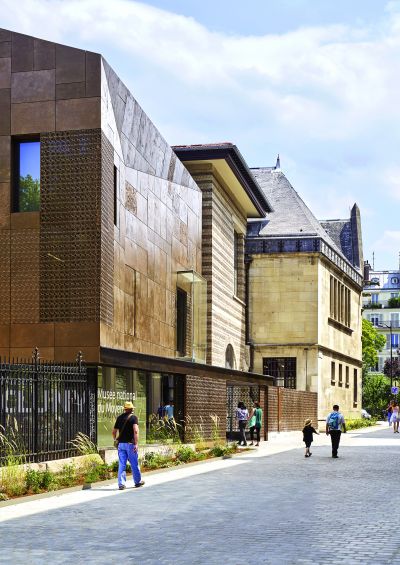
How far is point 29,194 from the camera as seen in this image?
2644 cm

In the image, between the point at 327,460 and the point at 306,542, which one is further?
the point at 327,460

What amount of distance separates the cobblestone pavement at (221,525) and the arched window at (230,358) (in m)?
29.0

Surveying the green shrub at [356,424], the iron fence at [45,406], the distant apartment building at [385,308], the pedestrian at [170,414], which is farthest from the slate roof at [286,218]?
the distant apartment building at [385,308]

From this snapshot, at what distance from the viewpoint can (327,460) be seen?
2800 cm

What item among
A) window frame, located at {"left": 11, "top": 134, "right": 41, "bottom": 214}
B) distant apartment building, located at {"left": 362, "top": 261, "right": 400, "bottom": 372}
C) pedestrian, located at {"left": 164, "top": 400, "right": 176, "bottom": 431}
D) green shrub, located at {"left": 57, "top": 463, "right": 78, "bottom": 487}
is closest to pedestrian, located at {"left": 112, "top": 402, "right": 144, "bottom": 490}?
green shrub, located at {"left": 57, "top": 463, "right": 78, "bottom": 487}

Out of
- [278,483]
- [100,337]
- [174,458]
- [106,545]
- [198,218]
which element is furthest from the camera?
[198,218]

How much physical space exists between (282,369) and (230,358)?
21.6ft

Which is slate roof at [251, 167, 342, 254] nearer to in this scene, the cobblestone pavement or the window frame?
the window frame

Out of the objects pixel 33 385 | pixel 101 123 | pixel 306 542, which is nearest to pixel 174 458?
pixel 33 385

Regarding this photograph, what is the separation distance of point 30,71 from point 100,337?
7.56 meters

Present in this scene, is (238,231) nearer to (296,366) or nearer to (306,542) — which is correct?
(296,366)

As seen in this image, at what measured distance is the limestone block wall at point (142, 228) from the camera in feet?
89.9

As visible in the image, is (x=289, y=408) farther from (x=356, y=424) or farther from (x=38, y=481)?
(x=38, y=481)

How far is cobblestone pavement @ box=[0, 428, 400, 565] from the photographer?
10562 mm
